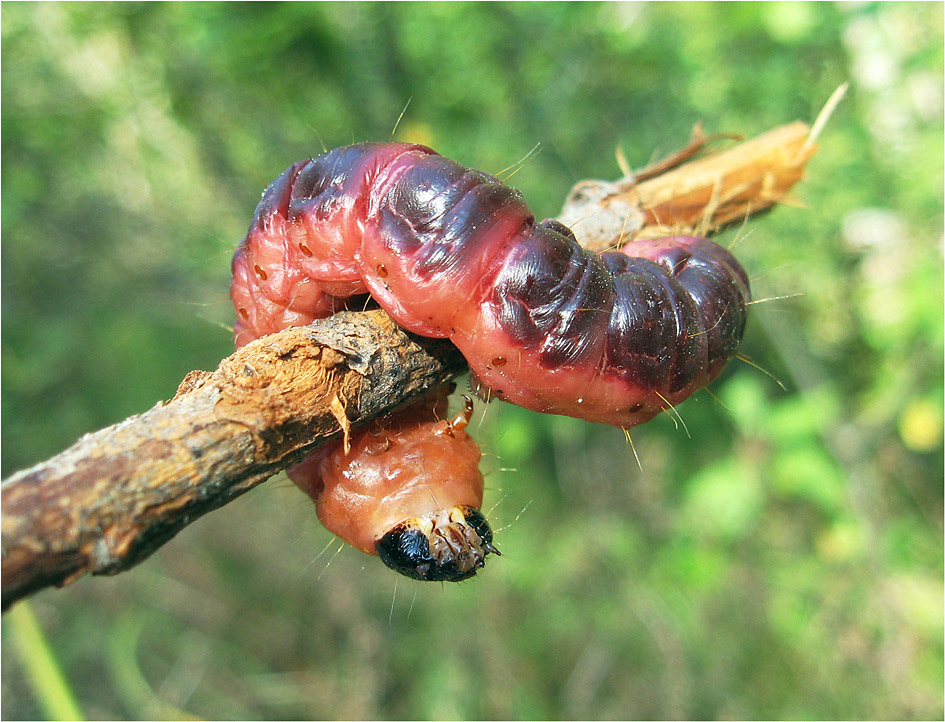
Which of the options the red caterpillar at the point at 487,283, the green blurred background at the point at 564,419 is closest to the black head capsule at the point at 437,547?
the red caterpillar at the point at 487,283

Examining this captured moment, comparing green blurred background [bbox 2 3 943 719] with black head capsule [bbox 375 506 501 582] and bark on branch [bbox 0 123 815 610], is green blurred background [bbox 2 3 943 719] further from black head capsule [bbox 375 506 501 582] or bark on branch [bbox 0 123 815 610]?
bark on branch [bbox 0 123 815 610]

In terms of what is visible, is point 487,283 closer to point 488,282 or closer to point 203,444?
point 488,282

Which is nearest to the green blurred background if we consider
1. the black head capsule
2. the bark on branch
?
the black head capsule

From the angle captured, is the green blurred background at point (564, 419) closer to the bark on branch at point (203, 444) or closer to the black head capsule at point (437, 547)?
the black head capsule at point (437, 547)

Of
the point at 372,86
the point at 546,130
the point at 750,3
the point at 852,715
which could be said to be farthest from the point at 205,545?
the point at 750,3

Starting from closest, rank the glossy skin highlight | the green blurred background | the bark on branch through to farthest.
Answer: the bark on branch < the glossy skin highlight < the green blurred background

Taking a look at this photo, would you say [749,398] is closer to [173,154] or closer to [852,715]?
[852,715]

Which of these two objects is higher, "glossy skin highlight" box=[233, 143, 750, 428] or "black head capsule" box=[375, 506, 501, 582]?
"glossy skin highlight" box=[233, 143, 750, 428]

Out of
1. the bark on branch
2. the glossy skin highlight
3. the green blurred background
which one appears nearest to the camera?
the bark on branch
